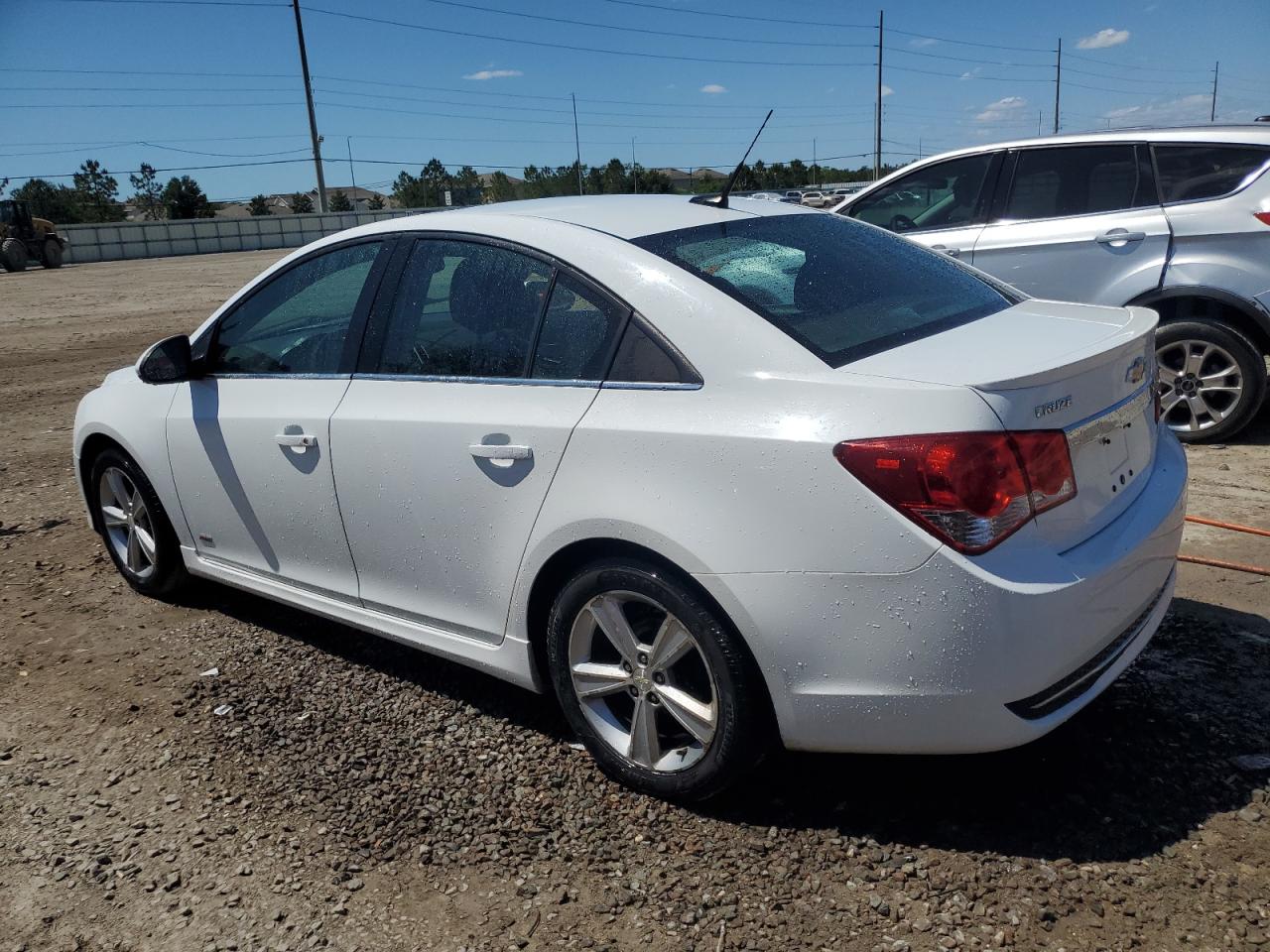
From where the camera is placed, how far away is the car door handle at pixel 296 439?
3.54m

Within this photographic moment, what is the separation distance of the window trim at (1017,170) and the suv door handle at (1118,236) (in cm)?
15

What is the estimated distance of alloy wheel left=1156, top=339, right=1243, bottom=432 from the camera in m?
5.98

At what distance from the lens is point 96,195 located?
76.9 meters

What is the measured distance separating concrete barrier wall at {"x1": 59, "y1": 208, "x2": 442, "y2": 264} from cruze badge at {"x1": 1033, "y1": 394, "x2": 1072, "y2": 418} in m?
50.1

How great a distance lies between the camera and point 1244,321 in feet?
19.4

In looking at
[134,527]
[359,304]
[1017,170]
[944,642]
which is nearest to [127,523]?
[134,527]

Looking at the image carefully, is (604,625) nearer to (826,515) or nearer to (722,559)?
(722,559)

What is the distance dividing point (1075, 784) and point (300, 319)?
3019mm

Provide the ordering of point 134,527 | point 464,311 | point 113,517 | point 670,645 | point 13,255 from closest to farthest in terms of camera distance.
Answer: point 670,645 → point 464,311 → point 134,527 → point 113,517 → point 13,255

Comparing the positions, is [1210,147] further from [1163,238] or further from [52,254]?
[52,254]

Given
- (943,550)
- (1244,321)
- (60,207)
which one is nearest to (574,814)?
(943,550)

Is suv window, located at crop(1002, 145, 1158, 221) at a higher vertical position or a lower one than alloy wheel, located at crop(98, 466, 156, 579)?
higher

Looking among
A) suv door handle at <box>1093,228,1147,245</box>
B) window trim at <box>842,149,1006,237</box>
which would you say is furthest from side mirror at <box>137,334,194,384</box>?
suv door handle at <box>1093,228,1147,245</box>

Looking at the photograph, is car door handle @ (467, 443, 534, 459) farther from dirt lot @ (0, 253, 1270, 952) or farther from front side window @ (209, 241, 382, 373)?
dirt lot @ (0, 253, 1270, 952)
